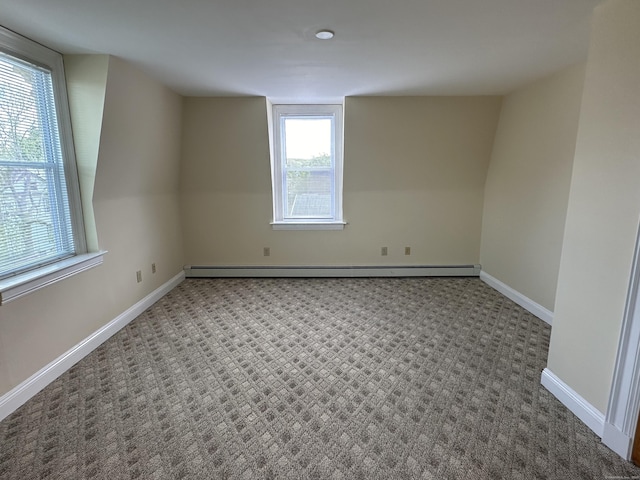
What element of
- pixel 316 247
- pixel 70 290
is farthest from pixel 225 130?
pixel 70 290

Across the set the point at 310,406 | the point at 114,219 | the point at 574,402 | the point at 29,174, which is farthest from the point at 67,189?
the point at 574,402

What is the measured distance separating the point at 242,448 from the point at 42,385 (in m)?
1.46

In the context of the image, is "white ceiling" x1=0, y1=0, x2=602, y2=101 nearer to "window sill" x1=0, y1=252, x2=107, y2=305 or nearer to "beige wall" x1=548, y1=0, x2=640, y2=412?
"beige wall" x1=548, y1=0, x2=640, y2=412

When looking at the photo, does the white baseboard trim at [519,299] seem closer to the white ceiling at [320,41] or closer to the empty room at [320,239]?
the empty room at [320,239]

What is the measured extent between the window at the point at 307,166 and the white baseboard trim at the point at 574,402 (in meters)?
2.65

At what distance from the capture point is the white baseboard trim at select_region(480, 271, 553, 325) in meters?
2.88

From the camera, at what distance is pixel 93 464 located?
1.47 metres

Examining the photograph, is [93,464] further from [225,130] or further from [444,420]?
[225,130]

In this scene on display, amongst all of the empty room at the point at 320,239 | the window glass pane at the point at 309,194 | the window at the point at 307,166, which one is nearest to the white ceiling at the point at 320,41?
the empty room at the point at 320,239

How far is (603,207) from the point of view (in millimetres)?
1579

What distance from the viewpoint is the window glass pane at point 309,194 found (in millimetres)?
4098

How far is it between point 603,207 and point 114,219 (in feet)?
11.4

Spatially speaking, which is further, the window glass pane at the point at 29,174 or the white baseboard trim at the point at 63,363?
the window glass pane at the point at 29,174

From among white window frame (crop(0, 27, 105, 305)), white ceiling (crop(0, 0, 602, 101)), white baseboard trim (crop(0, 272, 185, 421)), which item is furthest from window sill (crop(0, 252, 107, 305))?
white ceiling (crop(0, 0, 602, 101))
